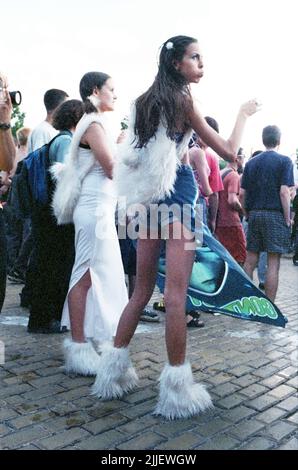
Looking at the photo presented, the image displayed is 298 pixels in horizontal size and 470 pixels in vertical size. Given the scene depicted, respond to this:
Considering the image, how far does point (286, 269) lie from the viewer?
33.7 ft

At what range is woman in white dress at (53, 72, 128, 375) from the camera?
328 cm

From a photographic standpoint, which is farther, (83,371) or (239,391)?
(83,371)

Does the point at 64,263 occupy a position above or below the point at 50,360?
above

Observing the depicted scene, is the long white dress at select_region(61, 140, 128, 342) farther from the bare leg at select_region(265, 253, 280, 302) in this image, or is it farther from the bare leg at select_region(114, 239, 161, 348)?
the bare leg at select_region(265, 253, 280, 302)

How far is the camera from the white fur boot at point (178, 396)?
2.55 metres

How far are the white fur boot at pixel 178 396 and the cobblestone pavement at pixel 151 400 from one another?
0.05 meters

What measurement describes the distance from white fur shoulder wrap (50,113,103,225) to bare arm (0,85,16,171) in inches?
29.1

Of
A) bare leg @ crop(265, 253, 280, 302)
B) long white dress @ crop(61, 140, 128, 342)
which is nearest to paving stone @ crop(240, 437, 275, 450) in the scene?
long white dress @ crop(61, 140, 128, 342)

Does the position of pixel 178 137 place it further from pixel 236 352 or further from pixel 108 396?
pixel 236 352

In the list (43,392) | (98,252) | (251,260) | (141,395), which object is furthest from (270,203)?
(43,392)

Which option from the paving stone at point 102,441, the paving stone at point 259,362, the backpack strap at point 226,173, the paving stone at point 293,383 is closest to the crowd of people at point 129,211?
the paving stone at point 102,441

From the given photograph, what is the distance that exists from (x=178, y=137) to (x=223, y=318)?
9.50ft

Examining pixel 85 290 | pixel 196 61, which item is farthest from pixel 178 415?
pixel 196 61

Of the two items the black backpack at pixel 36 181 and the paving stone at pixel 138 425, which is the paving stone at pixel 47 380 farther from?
the black backpack at pixel 36 181
